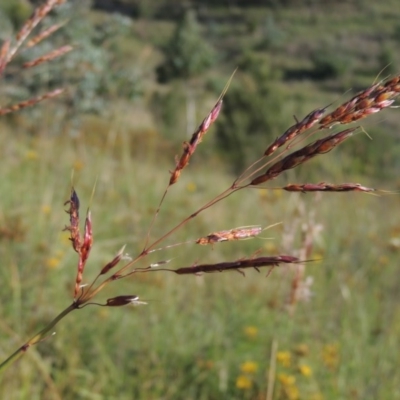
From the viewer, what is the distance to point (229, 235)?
402 millimetres

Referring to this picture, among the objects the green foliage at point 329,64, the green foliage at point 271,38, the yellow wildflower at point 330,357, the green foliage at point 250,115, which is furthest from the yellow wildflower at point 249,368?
the green foliage at point 271,38

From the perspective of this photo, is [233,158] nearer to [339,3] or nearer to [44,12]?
[44,12]

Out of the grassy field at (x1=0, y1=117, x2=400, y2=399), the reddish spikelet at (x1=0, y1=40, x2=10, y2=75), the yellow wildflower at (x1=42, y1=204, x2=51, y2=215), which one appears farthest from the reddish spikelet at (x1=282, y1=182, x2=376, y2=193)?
the yellow wildflower at (x1=42, y1=204, x2=51, y2=215)

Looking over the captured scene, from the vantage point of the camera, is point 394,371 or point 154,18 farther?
point 154,18

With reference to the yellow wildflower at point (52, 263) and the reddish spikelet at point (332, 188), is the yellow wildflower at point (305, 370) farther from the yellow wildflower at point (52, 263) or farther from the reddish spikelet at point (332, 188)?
the reddish spikelet at point (332, 188)

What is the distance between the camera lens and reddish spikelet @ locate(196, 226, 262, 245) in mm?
396

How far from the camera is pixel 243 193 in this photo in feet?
21.6

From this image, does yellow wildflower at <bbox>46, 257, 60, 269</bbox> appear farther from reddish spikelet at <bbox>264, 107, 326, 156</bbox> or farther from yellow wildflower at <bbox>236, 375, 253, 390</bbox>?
reddish spikelet at <bbox>264, 107, 326, 156</bbox>

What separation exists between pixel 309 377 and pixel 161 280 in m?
1.08

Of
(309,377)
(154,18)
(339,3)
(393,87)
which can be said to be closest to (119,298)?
(393,87)

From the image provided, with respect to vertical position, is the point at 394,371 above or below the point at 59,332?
below

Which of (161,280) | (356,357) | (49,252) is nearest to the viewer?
(356,357)

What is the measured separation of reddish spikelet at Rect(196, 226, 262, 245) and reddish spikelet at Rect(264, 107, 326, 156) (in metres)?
0.05

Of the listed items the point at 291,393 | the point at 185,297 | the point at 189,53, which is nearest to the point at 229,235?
the point at 291,393
